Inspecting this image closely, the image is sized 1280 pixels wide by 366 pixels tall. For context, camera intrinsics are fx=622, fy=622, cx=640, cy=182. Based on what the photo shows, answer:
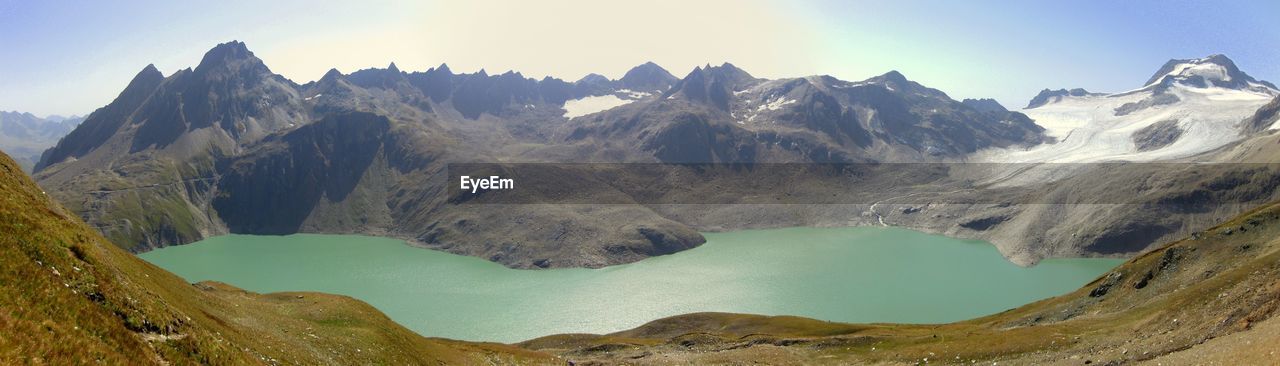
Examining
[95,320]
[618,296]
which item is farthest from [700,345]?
[618,296]

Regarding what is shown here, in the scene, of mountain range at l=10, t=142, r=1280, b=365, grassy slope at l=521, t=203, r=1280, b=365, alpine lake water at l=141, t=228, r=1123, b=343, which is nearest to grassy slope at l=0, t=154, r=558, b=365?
mountain range at l=10, t=142, r=1280, b=365

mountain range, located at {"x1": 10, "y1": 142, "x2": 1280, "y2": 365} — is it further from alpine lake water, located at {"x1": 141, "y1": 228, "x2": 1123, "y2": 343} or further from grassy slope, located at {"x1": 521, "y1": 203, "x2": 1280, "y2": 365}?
alpine lake water, located at {"x1": 141, "y1": 228, "x2": 1123, "y2": 343}

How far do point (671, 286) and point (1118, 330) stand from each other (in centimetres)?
11147

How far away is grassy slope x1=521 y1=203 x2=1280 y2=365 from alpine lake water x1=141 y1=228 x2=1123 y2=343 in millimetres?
35983

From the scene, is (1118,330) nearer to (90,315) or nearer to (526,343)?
(90,315)

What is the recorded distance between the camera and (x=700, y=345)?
2889 inches

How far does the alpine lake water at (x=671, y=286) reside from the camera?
128 metres

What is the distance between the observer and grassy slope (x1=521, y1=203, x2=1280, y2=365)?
3931 centimetres

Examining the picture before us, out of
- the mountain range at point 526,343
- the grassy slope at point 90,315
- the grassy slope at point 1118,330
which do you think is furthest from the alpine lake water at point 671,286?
the grassy slope at point 90,315

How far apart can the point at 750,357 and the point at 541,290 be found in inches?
4186

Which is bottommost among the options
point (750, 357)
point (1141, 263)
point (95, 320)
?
point (750, 357)

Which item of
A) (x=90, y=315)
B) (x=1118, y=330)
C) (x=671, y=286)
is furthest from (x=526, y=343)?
(x=90, y=315)

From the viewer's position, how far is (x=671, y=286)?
15725 cm

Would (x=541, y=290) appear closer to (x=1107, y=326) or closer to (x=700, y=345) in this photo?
(x=700, y=345)
